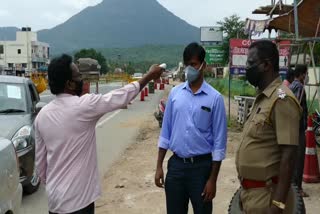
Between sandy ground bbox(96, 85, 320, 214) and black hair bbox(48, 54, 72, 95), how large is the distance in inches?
129

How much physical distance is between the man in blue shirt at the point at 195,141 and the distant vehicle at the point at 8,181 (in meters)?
1.16

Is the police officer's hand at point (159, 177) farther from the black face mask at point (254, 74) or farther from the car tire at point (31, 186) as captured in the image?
the car tire at point (31, 186)

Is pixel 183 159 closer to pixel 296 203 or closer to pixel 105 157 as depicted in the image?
pixel 296 203

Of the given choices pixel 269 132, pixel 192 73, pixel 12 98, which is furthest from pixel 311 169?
pixel 269 132

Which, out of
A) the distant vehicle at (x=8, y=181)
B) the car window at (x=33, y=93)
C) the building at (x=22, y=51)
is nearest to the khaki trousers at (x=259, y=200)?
the distant vehicle at (x=8, y=181)

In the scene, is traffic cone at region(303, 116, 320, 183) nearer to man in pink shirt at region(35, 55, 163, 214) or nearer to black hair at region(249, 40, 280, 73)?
black hair at region(249, 40, 280, 73)

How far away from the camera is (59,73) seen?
3266mm

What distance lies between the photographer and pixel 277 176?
3.11m

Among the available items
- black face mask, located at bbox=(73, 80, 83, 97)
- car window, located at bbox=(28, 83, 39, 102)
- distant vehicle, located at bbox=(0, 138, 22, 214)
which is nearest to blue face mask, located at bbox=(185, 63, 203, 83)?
black face mask, located at bbox=(73, 80, 83, 97)

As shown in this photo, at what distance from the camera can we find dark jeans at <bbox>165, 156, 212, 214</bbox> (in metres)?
3.97

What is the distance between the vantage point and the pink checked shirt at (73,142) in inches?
127

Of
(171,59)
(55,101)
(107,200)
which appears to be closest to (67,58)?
(55,101)

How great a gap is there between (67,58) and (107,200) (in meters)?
3.88

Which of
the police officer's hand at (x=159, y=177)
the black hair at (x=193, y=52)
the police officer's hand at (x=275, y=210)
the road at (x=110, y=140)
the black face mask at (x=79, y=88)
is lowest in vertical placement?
the road at (x=110, y=140)
